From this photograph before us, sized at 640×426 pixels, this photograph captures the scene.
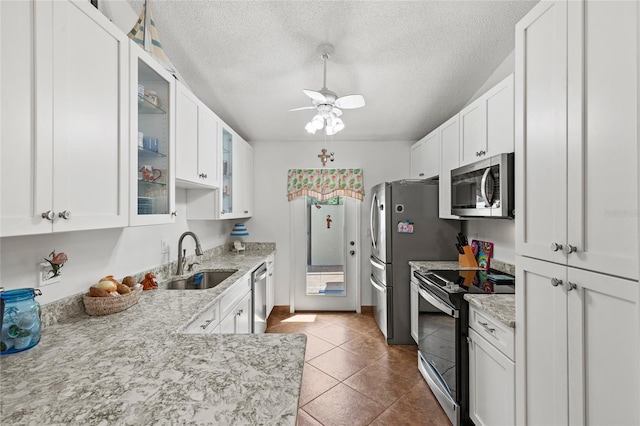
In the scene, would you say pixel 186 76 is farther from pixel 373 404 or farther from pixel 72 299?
pixel 373 404

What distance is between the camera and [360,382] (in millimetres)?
2520

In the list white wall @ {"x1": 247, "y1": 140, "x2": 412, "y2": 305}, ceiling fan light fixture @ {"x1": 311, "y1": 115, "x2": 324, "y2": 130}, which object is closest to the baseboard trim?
white wall @ {"x1": 247, "y1": 140, "x2": 412, "y2": 305}

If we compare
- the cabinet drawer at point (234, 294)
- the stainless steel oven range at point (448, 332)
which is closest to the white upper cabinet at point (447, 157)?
the stainless steel oven range at point (448, 332)

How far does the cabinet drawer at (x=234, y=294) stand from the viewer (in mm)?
2094

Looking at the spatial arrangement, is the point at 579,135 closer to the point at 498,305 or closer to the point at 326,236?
the point at 498,305

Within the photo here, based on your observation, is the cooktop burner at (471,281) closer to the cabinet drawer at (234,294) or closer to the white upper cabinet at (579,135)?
the white upper cabinet at (579,135)

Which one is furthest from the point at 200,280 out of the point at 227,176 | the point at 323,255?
the point at 323,255

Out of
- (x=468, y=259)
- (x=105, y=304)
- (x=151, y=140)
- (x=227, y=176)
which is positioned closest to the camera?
(x=105, y=304)

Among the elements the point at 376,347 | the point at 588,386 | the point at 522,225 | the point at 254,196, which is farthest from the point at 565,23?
the point at 254,196

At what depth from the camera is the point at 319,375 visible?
8.63 ft

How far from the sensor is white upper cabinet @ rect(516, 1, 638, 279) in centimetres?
92

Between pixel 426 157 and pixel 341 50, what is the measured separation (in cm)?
178

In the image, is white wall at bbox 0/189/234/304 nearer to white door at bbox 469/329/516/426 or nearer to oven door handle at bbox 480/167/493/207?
white door at bbox 469/329/516/426

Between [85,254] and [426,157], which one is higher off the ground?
[426,157]
